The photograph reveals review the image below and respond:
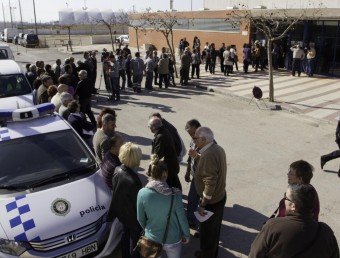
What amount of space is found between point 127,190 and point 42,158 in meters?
1.74

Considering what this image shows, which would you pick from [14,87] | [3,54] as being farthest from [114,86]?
[3,54]

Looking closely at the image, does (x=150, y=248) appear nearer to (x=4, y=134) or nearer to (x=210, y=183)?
(x=210, y=183)

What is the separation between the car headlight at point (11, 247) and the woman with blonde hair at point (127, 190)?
1080mm

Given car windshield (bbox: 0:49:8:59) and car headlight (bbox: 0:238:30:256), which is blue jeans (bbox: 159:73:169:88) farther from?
car headlight (bbox: 0:238:30:256)

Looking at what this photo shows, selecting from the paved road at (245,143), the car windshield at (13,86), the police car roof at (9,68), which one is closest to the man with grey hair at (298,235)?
the paved road at (245,143)

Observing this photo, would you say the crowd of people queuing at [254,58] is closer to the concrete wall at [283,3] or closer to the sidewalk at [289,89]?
the sidewalk at [289,89]

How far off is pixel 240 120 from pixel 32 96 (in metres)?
6.50

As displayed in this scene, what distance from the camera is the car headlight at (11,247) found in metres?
4.05

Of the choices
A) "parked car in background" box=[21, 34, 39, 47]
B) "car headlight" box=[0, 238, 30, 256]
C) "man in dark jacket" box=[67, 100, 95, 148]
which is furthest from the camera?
"parked car in background" box=[21, 34, 39, 47]

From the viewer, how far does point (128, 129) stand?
1100 centimetres

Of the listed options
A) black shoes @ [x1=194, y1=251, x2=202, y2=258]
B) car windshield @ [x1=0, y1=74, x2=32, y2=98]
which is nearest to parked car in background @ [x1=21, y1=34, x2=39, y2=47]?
car windshield @ [x1=0, y1=74, x2=32, y2=98]

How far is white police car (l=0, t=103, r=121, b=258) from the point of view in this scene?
419 cm

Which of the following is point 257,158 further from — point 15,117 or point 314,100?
point 314,100

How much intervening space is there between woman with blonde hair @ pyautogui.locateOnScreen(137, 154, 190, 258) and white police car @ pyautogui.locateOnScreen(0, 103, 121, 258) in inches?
36.7
